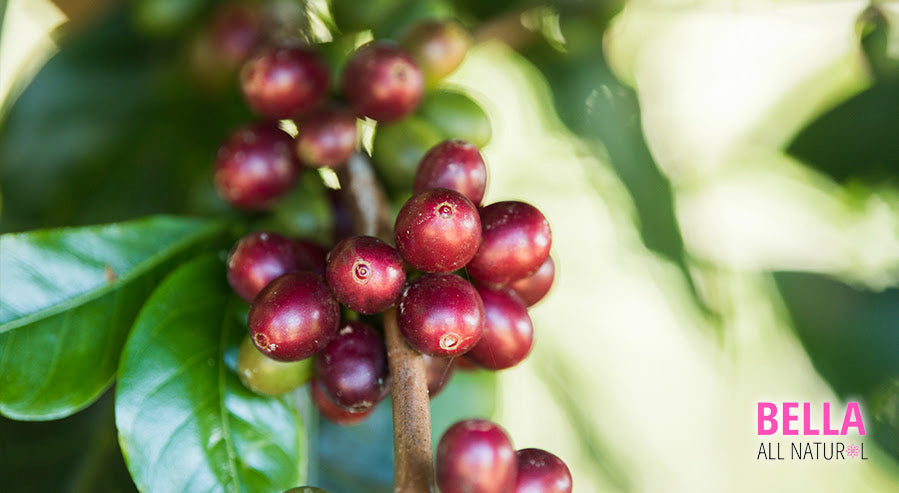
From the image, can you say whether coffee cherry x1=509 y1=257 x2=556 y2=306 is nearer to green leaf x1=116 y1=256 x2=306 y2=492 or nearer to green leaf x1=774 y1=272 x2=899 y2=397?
green leaf x1=116 y1=256 x2=306 y2=492

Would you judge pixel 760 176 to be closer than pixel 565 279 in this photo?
Yes

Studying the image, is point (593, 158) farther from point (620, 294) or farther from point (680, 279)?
point (620, 294)

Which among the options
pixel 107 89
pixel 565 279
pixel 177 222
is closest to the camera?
pixel 177 222

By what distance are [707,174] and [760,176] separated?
88mm

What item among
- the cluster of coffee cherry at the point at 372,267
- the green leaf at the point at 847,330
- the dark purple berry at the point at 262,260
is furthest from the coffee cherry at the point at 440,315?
the green leaf at the point at 847,330

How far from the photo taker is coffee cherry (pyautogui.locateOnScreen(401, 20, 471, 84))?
71cm

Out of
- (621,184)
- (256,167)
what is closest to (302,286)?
(256,167)

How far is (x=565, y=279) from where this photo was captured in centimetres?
129

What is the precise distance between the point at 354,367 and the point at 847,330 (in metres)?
0.63

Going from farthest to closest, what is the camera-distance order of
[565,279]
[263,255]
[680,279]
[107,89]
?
1. [565,279]
2. [107,89]
3. [680,279]
4. [263,255]

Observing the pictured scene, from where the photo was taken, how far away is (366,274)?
0.44 metres

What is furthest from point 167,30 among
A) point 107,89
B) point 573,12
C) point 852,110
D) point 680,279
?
point 852,110

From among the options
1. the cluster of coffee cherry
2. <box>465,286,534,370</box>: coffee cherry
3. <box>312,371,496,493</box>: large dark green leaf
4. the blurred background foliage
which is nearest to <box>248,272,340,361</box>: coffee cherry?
the cluster of coffee cherry

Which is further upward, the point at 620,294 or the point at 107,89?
the point at 107,89
